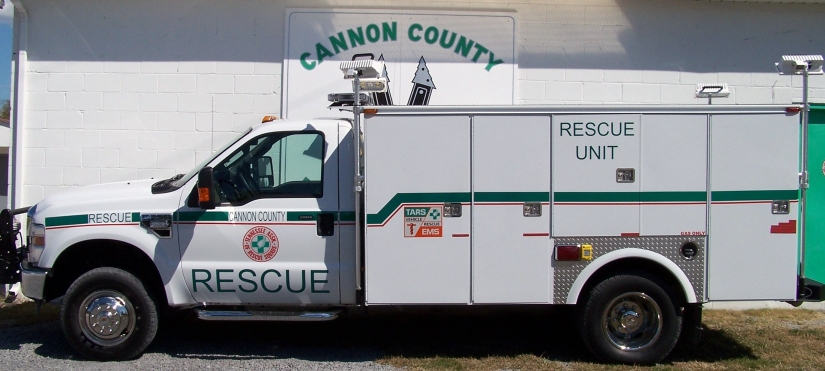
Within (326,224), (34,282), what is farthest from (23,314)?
(326,224)

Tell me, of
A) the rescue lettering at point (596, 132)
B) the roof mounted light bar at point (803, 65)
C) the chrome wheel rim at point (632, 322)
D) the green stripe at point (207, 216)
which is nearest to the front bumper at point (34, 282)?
the green stripe at point (207, 216)

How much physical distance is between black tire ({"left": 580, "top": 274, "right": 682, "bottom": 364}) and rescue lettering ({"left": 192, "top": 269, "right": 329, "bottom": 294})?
7.45ft

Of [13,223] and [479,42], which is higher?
[479,42]

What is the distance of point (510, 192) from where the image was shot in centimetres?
570

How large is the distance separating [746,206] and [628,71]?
11.5ft

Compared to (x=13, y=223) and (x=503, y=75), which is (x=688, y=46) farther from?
(x=13, y=223)

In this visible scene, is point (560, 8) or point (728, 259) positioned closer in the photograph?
point (728, 259)

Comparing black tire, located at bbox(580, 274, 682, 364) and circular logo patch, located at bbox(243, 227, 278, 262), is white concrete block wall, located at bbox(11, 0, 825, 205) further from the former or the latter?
black tire, located at bbox(580, 274, 682, 364)

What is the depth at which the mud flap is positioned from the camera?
20.6 feet

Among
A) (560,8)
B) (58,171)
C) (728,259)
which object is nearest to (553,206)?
(728,259)

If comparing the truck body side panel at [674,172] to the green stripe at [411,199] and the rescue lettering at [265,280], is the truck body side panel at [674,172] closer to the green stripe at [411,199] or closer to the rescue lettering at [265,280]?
the green stripe at [411,199]

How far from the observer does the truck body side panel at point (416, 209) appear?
18.6 ft

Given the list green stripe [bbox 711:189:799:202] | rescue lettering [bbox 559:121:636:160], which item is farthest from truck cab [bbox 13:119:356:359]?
green stripe [bbox 711:189:799:202]

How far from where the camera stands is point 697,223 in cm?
568
